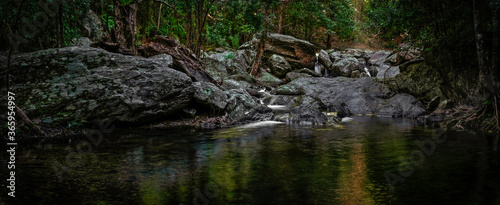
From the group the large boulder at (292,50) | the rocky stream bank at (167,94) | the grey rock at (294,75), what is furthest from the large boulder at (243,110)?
the large boulder at (292,50)

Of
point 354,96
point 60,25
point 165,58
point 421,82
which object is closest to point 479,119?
point 421,82

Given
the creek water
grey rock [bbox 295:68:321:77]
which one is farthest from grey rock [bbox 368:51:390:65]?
the creek water

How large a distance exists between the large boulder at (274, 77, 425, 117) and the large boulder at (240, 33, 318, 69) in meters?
6.88

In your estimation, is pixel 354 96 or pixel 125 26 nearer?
pixel 125 26

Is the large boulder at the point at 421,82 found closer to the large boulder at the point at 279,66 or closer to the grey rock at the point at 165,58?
the large boulder at the point at 279,66

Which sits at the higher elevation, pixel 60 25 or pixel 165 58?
pixel 60 25

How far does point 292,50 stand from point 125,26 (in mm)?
15120

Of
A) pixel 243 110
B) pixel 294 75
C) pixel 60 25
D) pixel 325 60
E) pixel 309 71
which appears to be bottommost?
pixel 243 110

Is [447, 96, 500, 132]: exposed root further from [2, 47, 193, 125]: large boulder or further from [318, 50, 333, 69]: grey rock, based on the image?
[318, 50, 333, 69]: grey rock

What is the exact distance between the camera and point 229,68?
19141 millimetres

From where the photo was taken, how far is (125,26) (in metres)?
10.6

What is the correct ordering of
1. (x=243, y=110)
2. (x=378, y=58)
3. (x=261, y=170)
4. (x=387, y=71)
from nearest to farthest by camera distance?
(x=261, y=170)
(x=243, y=110)
(x=387, y=71)
(x=378, y=58)

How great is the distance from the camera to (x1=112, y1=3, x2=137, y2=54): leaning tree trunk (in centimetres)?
1029

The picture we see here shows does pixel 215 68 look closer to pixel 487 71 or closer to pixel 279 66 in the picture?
pixel 279 66
